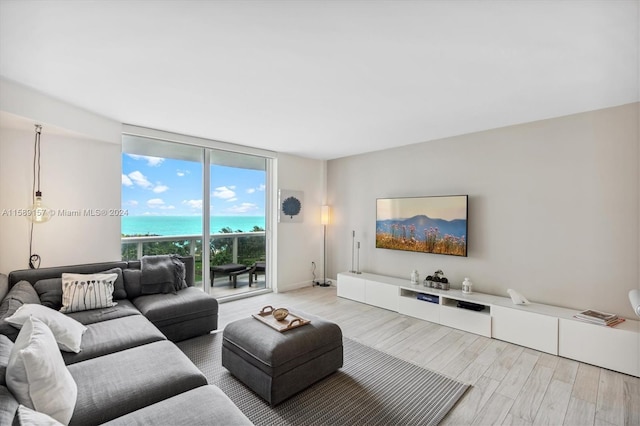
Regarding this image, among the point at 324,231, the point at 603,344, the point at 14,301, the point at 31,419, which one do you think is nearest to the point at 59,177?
the point at 14,301

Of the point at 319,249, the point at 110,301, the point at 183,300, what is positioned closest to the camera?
the point at 110,301

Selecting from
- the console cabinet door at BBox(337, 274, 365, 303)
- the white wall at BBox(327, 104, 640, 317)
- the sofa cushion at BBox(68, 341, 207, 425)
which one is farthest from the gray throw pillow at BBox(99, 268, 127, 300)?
the white wall at BBox(327, 104, 640, 317)

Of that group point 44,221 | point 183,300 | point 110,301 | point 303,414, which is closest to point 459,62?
point 303,414

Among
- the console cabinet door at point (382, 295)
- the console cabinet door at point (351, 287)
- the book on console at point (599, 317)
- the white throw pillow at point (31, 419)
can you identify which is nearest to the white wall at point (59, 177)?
the white throw pillow at point (31, 419)

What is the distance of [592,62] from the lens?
209 cm

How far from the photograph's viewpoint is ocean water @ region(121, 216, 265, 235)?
393 centimetres

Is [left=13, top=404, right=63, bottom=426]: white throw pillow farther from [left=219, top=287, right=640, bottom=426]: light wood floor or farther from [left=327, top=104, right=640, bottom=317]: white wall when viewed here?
[left=327, top=104, right=640, bottom=317]: white wall

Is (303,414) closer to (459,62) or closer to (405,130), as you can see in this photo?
(459,62)

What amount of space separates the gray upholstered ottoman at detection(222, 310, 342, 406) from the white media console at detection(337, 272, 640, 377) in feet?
5.92

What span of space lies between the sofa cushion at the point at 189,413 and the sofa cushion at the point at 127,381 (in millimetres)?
130

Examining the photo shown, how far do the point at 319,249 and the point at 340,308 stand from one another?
1.72 metres

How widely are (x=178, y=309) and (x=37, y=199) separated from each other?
184 cm

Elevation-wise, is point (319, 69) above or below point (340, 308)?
above

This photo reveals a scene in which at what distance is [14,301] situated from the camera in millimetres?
2246
